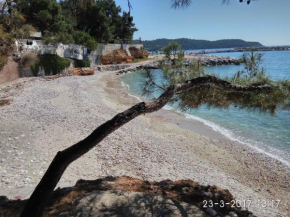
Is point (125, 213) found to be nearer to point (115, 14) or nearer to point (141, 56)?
point (115, 14)

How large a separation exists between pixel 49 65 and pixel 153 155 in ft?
70.4

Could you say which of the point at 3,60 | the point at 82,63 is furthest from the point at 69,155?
the point at 82,63

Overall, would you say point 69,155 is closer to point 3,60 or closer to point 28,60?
point 3,60

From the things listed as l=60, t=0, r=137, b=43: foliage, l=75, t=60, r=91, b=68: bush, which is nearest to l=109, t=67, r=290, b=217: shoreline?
l=75, t=60, r=91, b=68: bush

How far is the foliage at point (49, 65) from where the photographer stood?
23.2m

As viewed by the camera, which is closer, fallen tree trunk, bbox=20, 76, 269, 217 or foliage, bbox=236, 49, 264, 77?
fallen tree trunk, bbox=20, 76, 269, 217

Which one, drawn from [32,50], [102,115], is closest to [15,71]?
[32,50]

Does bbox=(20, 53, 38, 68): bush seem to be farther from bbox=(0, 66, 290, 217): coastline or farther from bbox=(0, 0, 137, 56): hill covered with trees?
bbox=(0, 66, 290, 217): coastline

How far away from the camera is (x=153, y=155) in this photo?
7219 millimetres

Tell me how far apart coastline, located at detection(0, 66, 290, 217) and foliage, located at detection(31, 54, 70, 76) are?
1244 centimetres

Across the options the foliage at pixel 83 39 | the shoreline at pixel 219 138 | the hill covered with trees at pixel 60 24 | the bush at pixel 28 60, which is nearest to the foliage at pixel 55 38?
the hill covered with trees at pixel 60 24

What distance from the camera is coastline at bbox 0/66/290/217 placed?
19.0 ft

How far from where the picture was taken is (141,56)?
49625mm

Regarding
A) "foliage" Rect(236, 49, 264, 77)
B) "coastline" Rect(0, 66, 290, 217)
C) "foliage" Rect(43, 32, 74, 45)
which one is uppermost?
"foliage" Rect(43, 32, 74, 45)
